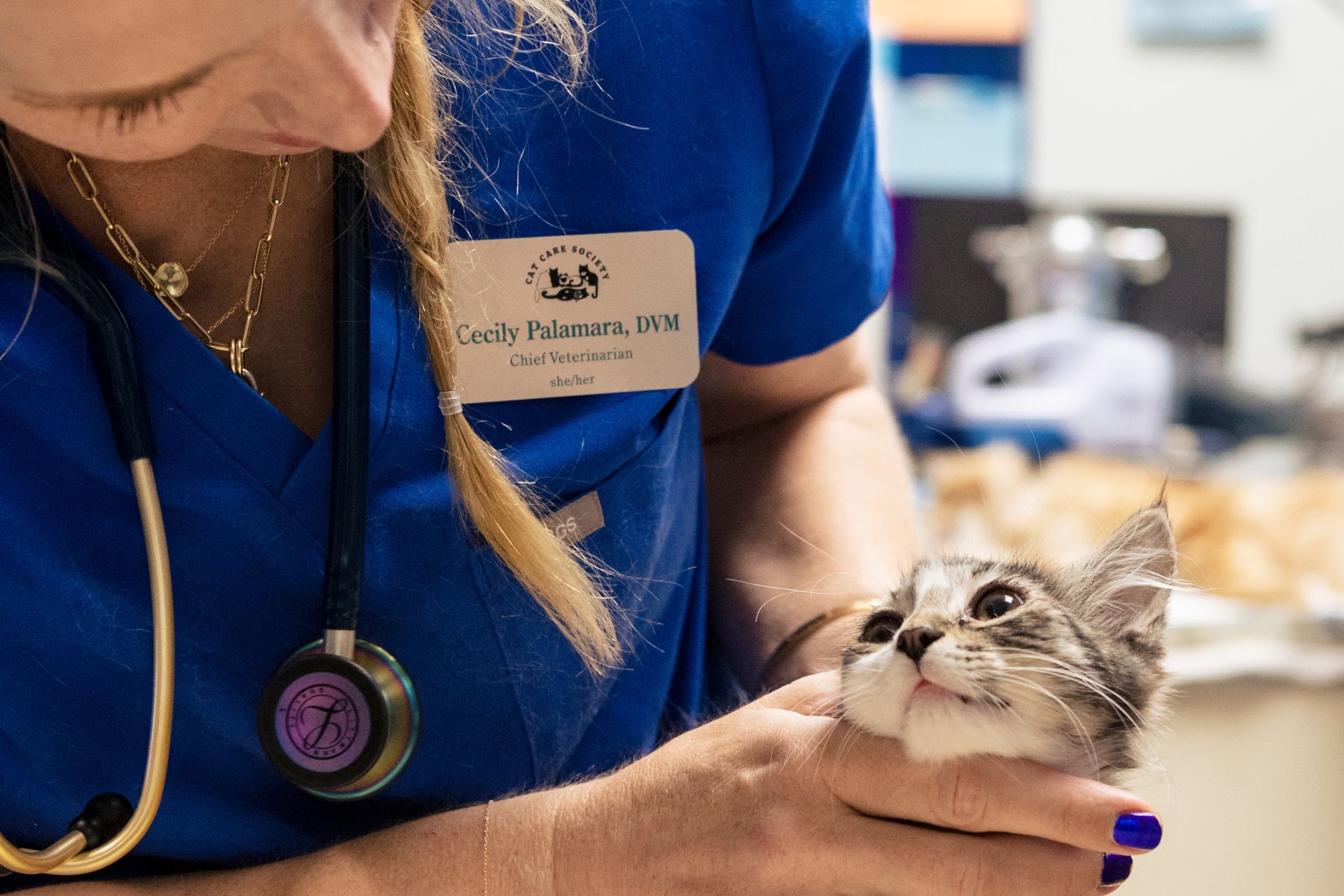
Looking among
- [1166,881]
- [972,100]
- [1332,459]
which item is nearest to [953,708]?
[1166,881]

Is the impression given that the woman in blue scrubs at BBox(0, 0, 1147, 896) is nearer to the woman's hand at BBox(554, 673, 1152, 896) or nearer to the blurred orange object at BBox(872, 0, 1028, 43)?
the woman's hand at BBox(554, 673, 1152, 896)

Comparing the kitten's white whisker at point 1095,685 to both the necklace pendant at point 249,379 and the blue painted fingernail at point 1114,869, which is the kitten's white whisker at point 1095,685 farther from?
the necklace pendant at point 249,379

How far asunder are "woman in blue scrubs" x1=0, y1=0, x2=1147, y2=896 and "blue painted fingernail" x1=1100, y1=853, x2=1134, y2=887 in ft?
0.05

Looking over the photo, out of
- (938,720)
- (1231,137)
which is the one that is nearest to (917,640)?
(938,720)

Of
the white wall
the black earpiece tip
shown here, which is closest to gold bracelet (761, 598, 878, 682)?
the black earpiece tip

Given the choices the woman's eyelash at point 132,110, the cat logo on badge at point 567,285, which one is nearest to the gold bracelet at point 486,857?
the cat logo on badge at point 567,285

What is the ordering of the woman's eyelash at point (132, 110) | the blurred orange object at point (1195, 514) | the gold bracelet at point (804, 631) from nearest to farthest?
the woman's eyelash at point (132, 110) < the gold bracelet at point (804, 631) < the blurred orange object at point (1195, 514)

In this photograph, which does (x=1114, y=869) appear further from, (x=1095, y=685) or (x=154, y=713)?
(x=154, y=713)

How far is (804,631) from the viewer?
942 mm

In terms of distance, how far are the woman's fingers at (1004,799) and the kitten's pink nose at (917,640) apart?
0.05m

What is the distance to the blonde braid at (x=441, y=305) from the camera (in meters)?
0.71

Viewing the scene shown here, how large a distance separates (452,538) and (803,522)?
1.18ft

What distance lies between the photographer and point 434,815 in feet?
2.52

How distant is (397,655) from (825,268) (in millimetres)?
471
